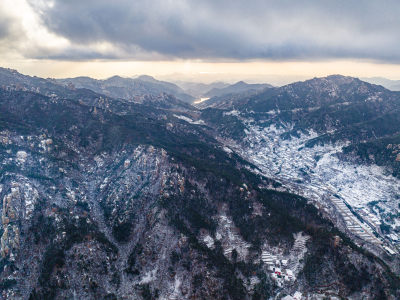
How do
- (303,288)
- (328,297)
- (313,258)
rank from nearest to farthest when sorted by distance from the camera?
(328,297)
(303,288)
(313,258)

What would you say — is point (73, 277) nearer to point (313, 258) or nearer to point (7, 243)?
point (7, 243)

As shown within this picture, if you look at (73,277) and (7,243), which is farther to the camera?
(7,243)

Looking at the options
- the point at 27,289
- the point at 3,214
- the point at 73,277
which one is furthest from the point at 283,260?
the point at 3,214

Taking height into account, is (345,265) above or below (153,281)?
above

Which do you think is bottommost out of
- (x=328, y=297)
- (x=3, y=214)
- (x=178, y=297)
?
(x=178, y=297)

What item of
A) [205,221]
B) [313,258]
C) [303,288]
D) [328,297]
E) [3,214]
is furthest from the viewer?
[205,221]

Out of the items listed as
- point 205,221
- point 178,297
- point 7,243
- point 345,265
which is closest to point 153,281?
point 178,297

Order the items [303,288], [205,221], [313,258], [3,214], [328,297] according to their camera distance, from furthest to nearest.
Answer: [205,221] < [3,214] < [313,258] < [303,288] < [328,297]

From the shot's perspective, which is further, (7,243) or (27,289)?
(7,243)

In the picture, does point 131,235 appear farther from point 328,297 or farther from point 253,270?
point 328,297
